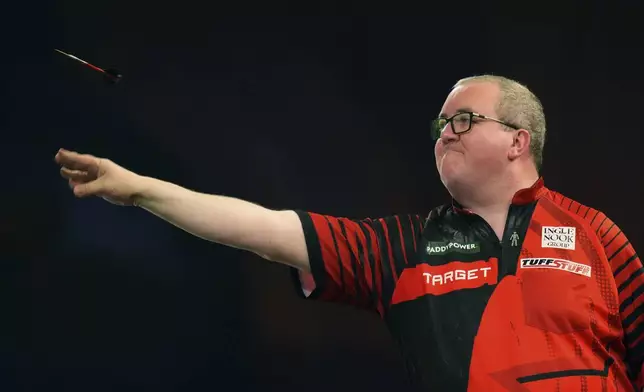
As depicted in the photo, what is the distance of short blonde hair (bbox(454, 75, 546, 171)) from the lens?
62.0 inches

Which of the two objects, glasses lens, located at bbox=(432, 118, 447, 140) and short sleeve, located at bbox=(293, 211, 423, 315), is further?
glasses lens, located at bbox=(432, 118, 447, 140)

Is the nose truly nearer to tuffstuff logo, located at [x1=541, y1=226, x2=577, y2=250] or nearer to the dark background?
tuffstuff logo, located at [x1=541, y1=226, x2=577, y2=250]

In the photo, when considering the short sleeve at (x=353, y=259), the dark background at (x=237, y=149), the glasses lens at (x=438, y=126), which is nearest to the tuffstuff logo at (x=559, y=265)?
the short sleeve at (x=353, y=259)

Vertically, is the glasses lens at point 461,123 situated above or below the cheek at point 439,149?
above

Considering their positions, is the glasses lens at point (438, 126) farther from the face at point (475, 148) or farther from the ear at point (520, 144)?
the ear at point (520, 144)

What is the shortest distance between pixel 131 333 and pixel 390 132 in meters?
1.07

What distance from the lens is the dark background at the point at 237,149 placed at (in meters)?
2.24

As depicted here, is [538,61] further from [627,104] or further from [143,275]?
[143,275]

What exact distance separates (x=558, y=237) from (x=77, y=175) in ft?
3.03

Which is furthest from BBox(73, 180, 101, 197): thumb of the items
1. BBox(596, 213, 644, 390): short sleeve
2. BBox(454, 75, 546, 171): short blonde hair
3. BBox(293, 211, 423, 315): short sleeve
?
BBox(596, 213, 644, 390): short sleeve

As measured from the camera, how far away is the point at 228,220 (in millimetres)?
1300

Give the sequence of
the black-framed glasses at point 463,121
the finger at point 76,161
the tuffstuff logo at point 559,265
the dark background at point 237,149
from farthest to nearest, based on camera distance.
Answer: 1. the dark background at point 237,149
2. the black-framed glasses at point 463,121
3. the tuffstuff logo at point 559,265
4. the finger at point 76,161

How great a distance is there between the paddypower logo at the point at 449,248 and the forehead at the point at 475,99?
0.28 metres

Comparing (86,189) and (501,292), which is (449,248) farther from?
(86,189)
